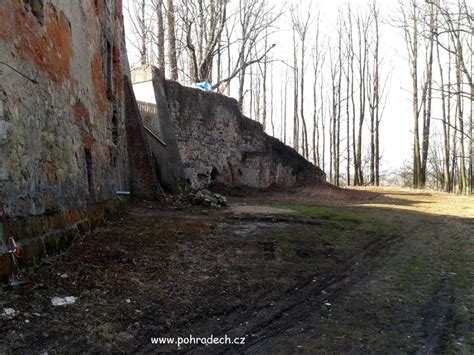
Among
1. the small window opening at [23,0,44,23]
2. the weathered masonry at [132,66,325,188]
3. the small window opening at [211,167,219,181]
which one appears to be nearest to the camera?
the small window opening at [23,0,44,23]

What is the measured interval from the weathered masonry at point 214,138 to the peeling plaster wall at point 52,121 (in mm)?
5042

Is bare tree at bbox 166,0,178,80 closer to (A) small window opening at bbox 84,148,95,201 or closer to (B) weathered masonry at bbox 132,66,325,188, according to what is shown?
(B) weathered masonry at bbox 132,66,325,188

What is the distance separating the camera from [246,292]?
15.6ft

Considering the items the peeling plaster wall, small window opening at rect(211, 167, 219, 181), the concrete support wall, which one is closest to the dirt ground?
the peeling plaster wall

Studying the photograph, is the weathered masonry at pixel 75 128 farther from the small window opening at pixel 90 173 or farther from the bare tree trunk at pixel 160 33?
the bare tree trunk at pixel 160 33

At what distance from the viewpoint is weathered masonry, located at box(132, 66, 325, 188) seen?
1383 centimetres

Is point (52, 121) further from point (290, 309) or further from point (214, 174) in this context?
point (214, 174)

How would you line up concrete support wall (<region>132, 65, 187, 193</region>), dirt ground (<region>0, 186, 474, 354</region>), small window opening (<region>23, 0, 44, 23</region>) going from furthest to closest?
concrete support wall (<region>132, 65, 187, 193</region>) → small window opening (<region>23, 0, 44, 23</region>) → dirt ground (<region>0, 186, 474, 354</region>)

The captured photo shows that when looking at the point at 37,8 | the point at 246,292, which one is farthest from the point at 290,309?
the point at 37,8

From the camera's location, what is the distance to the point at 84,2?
23.7 feet

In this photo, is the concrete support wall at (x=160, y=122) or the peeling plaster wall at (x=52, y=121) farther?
the concrete support wall at (x=160, y=122)

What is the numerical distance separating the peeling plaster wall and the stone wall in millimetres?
5916

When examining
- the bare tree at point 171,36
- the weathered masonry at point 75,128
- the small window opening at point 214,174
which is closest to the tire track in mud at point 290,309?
the weathered masonry at point 75,128

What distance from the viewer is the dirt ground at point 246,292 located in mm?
3463
